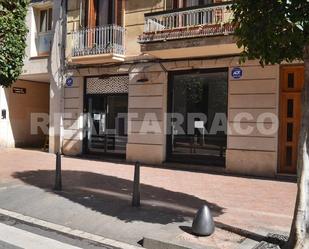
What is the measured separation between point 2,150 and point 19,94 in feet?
9.62

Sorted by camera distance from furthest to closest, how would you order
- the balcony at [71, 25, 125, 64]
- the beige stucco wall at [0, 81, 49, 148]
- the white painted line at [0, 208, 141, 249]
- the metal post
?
the beige stucco wall at [0, 81, 49, 148] < the balcony at [71, 25, 125, 64] < the metal post < the white painted line at [0, 208, 141, 249]

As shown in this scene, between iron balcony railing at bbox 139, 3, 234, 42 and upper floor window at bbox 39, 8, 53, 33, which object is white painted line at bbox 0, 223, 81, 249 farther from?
upper floor window at bbox 39, 8, 53, 33

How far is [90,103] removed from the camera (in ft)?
53.0

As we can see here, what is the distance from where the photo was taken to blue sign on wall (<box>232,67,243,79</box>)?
12373 millimetres

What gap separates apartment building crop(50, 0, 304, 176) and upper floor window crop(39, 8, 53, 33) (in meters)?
1.73

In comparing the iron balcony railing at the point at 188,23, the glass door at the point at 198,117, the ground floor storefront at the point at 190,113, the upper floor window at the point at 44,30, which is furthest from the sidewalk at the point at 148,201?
the upper floor window at the point at 44,30

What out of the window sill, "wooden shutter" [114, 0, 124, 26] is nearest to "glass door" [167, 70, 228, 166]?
"wooden shutter" [114, 0, 124, 26]

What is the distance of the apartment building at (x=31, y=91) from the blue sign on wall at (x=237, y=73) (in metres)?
8.11

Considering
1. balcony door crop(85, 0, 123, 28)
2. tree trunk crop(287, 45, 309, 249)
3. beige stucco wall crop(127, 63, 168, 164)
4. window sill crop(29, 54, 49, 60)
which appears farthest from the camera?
window sill crop(29, 54, 49, 60)

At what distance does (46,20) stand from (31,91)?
381 centimetres

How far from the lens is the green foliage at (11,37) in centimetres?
930

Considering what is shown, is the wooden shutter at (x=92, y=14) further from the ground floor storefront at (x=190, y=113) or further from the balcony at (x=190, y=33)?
the balcony at (x=190, y=33)

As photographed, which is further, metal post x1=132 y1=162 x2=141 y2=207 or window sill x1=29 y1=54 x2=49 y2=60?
window sill x1=29 y1=54 x2=49 y2=60

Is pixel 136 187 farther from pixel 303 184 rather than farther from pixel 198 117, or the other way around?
pixel 198 117
